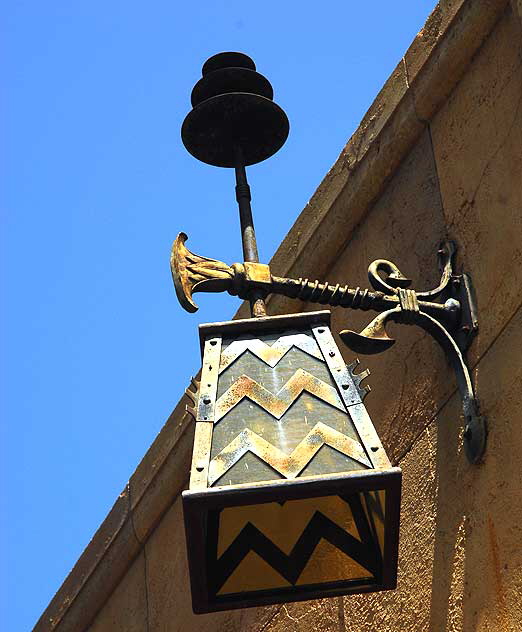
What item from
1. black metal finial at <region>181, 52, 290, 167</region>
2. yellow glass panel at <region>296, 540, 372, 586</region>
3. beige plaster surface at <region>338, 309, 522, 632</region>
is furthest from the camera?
black metal finial at <region>181, 52, 290, 167</region>

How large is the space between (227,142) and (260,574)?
1205 millimetres

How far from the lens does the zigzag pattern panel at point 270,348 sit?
8.82ft

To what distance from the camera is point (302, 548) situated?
264 centimetres

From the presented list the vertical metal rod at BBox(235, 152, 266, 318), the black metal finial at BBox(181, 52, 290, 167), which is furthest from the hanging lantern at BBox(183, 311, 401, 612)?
the black metal finial at BBox(181, 52, 290, 167)

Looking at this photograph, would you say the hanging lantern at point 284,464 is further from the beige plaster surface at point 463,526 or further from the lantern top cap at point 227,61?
the lantern top cap at point 227,61

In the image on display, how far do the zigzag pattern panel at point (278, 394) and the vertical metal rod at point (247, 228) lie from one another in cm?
31

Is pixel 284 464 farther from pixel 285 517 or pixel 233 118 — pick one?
pixel 233 118

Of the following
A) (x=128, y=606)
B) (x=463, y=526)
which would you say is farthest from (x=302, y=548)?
(x=128, y=606)

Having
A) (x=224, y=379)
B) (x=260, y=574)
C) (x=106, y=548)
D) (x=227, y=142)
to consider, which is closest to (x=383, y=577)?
(x=260, y=574)

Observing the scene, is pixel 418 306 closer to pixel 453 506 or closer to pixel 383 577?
pixel 453 506

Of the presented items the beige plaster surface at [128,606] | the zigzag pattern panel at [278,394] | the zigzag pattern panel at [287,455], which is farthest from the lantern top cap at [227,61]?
the beige plaster surface at [128,606]

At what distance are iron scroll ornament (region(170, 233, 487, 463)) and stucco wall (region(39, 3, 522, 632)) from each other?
37 mm

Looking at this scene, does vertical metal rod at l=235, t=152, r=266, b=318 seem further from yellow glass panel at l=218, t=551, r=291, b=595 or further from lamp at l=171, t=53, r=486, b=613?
yellow glass panel at l=218, t=551, r=291, b=595

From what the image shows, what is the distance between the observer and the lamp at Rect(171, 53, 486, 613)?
2.32 m
